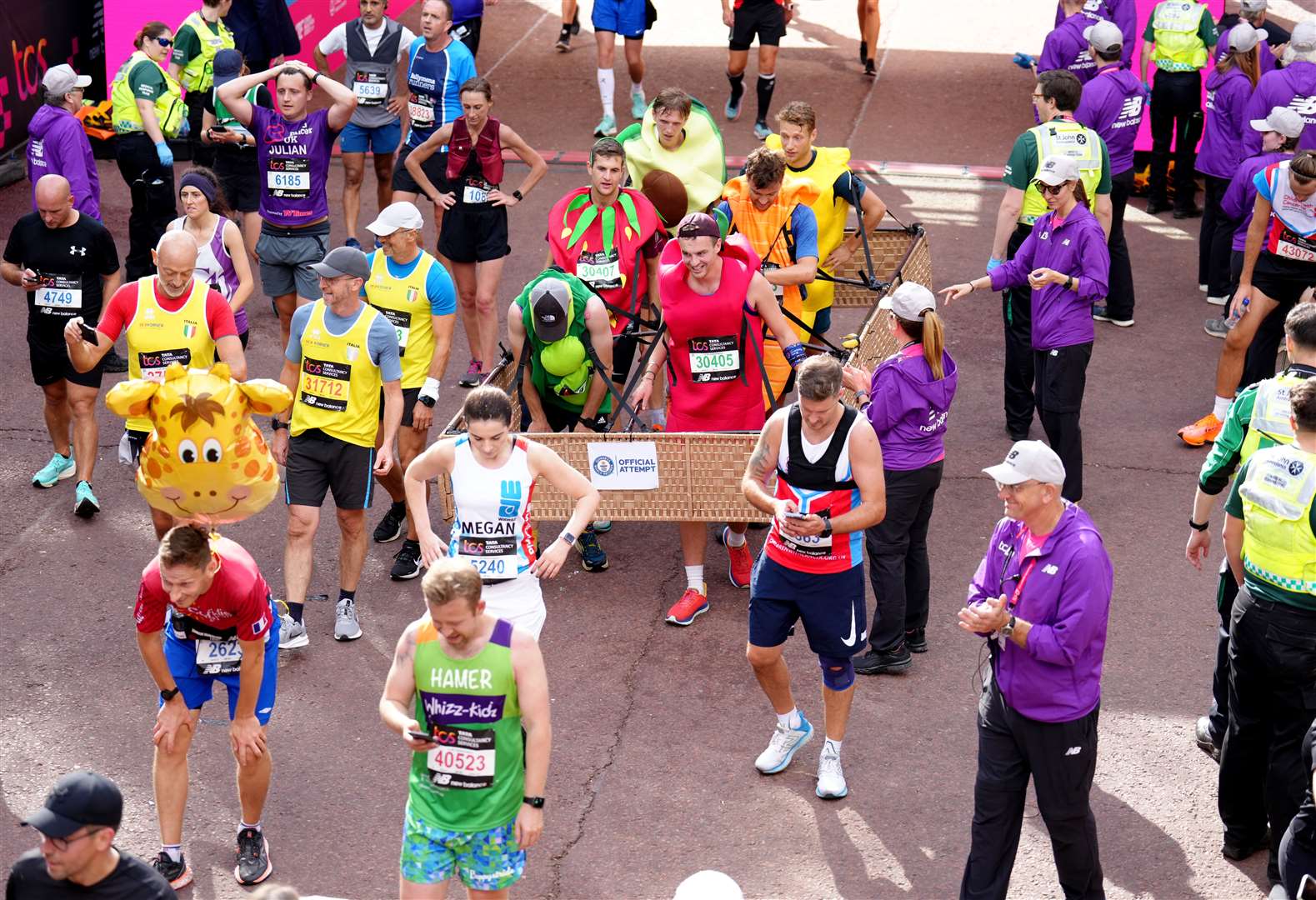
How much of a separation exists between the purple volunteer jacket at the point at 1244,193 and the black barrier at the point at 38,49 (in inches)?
420

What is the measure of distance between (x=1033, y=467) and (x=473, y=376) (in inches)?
230

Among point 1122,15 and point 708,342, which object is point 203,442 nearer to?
point 708,342

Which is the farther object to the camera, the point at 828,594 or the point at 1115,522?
the point at 1115,522

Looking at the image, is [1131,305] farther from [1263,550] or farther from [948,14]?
[948,14]

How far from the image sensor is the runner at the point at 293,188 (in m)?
10.4

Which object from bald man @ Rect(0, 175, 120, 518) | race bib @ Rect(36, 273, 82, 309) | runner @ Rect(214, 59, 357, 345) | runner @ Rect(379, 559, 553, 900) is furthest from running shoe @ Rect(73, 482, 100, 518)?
runner @ Rect(379, 559, 553, 900)

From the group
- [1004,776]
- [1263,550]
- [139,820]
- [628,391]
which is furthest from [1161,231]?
[139,820]

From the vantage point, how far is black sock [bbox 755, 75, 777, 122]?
50.0 feet

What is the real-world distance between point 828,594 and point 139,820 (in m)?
3.03

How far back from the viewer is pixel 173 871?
6.25 m

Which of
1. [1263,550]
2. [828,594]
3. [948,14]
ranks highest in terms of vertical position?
[1263,550]

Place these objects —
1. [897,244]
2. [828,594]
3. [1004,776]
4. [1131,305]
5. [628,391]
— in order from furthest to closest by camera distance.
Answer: [1131,305] → [897,244] → [628,391] → [828,594] → [1004,776]

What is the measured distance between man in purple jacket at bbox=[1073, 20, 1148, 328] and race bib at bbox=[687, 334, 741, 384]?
4.14 meters

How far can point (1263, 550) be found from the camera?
19.7 feet
